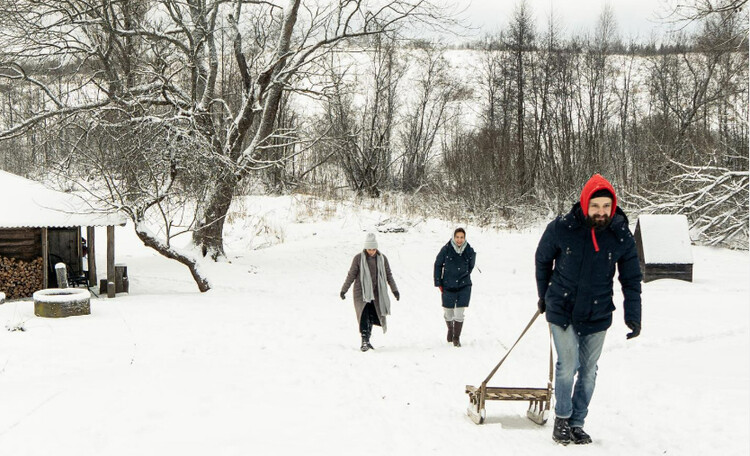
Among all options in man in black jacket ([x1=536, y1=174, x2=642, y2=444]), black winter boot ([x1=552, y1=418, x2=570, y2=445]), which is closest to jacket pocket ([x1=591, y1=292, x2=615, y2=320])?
man in black jacket ([x1=536, y1=174, x2=642, y2=444])

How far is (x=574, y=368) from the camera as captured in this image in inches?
176

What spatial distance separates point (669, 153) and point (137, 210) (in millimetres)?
20223

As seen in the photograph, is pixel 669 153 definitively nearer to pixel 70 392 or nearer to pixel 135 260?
pixel 135 260

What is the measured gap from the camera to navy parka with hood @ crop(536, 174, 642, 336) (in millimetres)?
4328

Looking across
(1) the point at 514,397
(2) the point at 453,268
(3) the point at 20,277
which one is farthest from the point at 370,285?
(3) the point at 20,277

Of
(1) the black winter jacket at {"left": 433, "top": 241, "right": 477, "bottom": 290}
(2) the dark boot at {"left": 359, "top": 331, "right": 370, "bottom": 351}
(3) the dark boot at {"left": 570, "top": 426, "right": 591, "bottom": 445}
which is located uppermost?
(1) the black winter jacket at {"left": 433, "top": 241, "right": 477, "bottom": 290}

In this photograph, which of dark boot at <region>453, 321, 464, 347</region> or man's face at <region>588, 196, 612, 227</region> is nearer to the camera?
man's face at <region>588, 196, 612, 227</region>

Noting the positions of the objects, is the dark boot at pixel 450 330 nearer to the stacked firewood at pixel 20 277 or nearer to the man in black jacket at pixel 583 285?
the man in black jacket at pixel 583 285

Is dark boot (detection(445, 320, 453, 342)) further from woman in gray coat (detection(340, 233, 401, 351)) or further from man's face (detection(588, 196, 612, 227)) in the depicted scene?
man's face (detection(588, 196, 612, 227))

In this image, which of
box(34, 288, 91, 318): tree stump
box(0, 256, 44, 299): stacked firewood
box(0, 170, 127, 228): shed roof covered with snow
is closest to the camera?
box(34, 288, 91, 318): tree stump

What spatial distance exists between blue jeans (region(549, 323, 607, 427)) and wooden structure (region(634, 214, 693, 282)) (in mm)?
10273

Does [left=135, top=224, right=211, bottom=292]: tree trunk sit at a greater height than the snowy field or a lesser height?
greater

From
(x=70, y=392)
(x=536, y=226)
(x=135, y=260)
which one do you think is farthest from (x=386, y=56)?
(x=70, y=392)

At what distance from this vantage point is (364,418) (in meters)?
5.27
